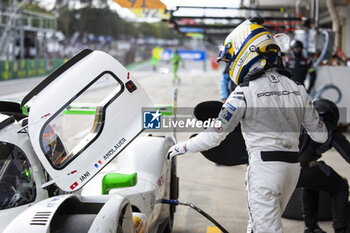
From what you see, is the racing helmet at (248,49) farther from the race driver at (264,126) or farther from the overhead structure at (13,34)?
→ the overhead structure at (13,34)

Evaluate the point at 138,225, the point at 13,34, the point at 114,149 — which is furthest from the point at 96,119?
the point at 13,34

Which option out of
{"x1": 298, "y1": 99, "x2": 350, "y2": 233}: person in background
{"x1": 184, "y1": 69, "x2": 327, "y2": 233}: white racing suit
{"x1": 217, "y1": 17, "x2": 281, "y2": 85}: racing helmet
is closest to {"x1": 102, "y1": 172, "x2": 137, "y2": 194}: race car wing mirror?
{"x1": 184, "y1": 69, "x2": 327, "y2": 233}: white racing suit

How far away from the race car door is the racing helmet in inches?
25.6

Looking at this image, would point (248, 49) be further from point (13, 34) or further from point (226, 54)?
point (13, 34)

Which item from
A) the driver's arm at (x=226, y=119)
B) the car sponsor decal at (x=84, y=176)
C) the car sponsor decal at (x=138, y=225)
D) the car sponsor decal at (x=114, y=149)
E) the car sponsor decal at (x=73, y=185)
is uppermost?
the driver's arm at (x=226, y=119)

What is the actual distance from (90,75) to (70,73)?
123mm

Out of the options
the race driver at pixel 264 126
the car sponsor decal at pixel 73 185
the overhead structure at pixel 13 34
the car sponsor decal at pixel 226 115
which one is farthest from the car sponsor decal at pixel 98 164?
the overhead structure at pixel 13 34

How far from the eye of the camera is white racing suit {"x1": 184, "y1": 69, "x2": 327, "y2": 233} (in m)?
3.09

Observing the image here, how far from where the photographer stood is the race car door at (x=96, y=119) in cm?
289

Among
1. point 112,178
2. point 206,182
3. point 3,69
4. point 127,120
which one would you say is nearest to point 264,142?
point 127,120

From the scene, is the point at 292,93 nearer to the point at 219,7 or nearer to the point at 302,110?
the point at 302,110

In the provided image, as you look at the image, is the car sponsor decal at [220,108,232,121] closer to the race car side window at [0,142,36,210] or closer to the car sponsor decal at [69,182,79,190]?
the car sponsor decal at [69,182,79,190]

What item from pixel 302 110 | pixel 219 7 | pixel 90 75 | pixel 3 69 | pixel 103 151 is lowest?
pixel 3 69

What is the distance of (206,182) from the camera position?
7008 mm
